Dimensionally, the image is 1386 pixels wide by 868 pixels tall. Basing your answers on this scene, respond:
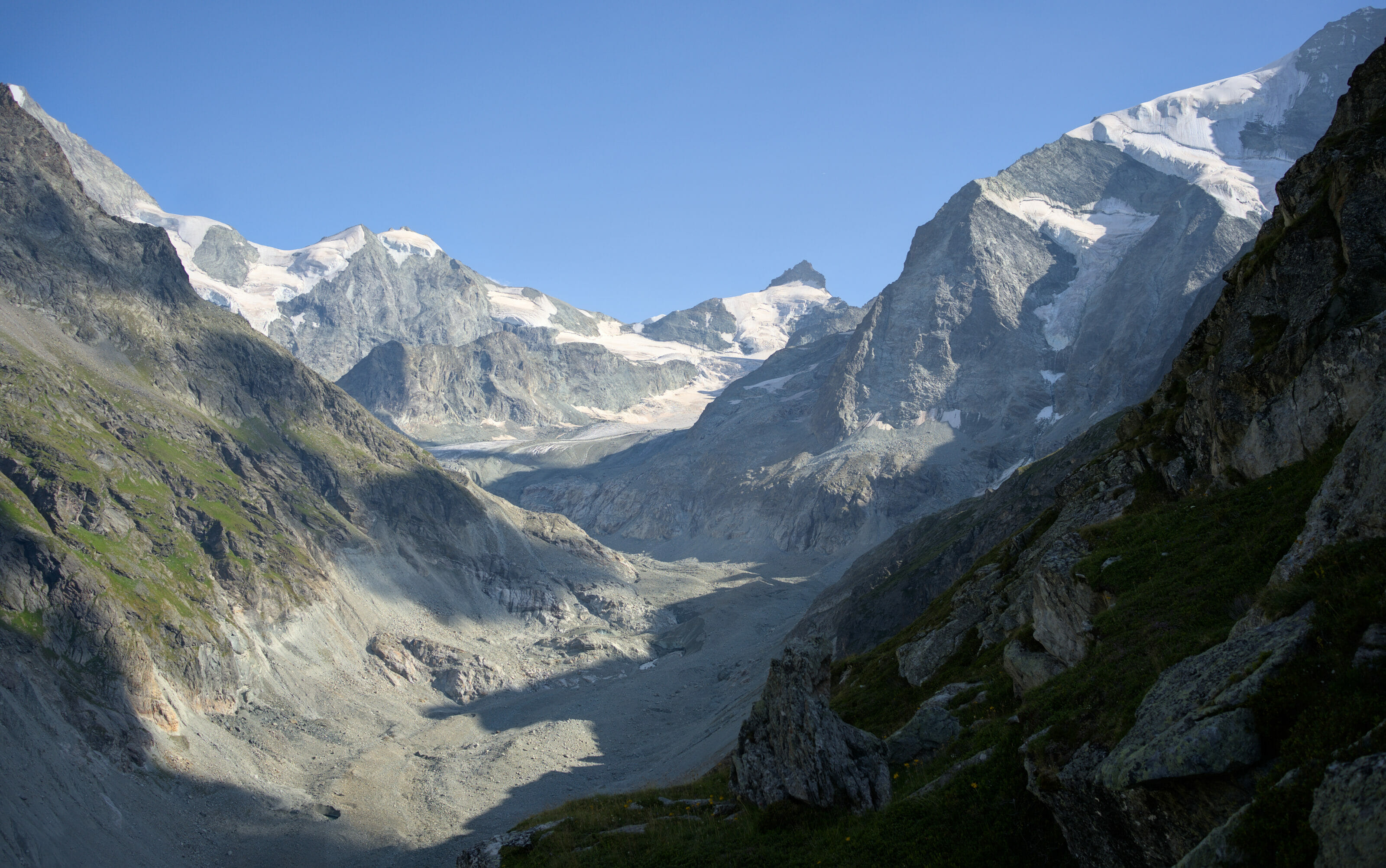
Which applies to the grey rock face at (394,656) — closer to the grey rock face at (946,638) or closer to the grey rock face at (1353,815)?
the grey rock face at (946,638)

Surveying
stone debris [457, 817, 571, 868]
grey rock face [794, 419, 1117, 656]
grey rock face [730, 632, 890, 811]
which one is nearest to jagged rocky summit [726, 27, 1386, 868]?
grey rock face [730, 632, 890, 811]

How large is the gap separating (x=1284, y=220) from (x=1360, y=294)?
9.43m

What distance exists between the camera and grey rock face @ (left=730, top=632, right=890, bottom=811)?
1880 centimetres

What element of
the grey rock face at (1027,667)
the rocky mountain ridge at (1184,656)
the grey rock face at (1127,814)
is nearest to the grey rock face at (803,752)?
the rocky mountain ridge at (1184,656)

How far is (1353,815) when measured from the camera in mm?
8141

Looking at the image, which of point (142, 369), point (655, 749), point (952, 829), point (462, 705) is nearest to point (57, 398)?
point (142, 369)

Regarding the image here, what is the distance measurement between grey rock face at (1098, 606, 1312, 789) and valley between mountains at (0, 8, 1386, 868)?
0.07 meters

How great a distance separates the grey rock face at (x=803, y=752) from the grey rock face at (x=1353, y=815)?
1082 centimetres

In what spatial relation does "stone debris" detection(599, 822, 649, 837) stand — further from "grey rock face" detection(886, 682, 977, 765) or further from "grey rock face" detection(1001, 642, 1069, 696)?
"grey rock face" detection(1001, 642, 1069, 696)

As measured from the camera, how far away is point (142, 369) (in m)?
138

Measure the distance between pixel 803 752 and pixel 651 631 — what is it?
151764 mm

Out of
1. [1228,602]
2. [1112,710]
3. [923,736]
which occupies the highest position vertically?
[1228,602]

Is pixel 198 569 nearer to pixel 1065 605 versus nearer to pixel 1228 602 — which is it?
pixel 1065 605

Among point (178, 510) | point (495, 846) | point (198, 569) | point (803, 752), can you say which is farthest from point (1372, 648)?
point (178, 510)
